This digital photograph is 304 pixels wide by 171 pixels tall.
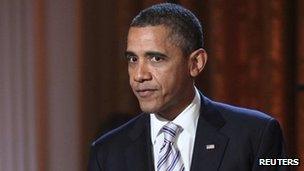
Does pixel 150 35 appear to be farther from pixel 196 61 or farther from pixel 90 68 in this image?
pixel 90 68

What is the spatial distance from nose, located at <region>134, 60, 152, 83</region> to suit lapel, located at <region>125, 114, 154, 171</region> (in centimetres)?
21

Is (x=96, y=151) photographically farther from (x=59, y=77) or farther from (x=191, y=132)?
(x=59, y=77)

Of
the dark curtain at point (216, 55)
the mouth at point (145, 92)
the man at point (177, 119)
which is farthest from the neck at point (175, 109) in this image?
the dark curtain at point (216, 55)

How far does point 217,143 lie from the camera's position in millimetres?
1476

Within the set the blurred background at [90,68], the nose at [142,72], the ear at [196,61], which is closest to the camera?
the nose at [142,72]

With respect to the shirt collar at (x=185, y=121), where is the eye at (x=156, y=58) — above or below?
above

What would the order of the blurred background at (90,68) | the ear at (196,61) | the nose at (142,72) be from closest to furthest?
the nose at (142,72) → the ear at (196,61) → the blurred background at (90,68)

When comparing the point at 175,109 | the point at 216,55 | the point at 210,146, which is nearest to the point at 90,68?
the point at 216,55

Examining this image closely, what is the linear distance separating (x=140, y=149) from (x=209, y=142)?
19 cm

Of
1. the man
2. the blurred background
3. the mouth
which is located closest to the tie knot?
the man

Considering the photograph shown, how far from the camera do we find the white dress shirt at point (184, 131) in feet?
4.86

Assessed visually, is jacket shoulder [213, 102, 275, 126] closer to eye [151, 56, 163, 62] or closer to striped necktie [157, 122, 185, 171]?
striped necktie [157, 122, 185, 171]

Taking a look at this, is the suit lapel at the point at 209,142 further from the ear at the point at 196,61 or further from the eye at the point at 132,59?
the eye at the point at 132,59

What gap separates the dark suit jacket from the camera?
4.77 ft
